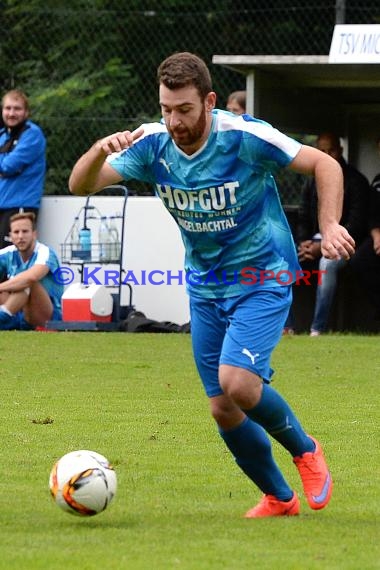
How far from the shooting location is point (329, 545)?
4.93m

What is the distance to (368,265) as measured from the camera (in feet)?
46.3

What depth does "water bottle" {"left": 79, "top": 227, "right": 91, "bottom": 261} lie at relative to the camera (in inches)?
574

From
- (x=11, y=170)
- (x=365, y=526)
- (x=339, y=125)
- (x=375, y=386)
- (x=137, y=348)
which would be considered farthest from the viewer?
(x=339, y=125)

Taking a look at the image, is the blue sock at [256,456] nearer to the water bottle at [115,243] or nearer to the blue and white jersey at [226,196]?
the blue and white jersey at [226,196]

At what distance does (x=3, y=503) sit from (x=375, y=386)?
483cm

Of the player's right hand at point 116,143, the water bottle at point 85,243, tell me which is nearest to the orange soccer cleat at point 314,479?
the player's right hand at point 116,143

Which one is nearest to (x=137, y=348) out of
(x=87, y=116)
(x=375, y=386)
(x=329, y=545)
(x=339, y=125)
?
(x=375, y=386)

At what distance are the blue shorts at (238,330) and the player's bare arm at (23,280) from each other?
803cm

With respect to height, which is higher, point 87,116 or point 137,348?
point 87,116

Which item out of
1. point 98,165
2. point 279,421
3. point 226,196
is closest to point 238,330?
point 279,421

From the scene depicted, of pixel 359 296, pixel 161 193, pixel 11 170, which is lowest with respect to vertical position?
pixel 359 296

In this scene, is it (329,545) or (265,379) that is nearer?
(329,545)

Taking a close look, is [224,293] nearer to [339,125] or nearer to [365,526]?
[365,526]

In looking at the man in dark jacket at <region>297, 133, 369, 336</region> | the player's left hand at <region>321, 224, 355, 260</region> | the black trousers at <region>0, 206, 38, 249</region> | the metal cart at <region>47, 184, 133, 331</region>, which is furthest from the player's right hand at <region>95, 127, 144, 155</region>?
the black trousers at <region>0, 206, 38, 249</region>
